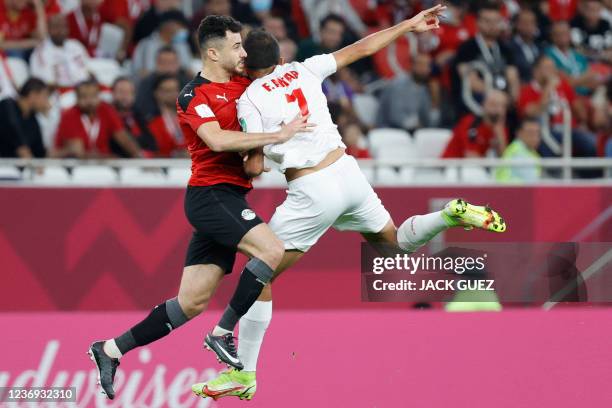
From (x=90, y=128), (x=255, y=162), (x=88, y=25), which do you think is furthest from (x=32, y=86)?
(x=255, y=162)

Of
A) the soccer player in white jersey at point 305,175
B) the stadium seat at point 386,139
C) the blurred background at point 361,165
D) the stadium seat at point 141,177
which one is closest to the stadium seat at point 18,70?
the blurred background at point 361,165

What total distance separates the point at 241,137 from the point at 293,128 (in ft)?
1.01

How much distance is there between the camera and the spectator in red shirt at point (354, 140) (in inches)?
524

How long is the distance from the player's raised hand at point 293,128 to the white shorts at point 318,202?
438 millimetres

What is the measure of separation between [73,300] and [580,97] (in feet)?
20.0

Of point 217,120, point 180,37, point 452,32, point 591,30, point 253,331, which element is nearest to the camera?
point 217,120

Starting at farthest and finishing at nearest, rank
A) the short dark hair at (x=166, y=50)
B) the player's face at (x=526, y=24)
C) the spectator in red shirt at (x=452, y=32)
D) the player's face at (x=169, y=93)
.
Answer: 1. the player's face at (x=526, y=24)
2. the spectator in red shirt at (x=452, y=32)
3. the short dark hair at (x=166, y=50)
4. the player's face at (x=169, y=93)

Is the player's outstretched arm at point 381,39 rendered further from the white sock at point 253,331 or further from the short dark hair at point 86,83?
the short dark hair at point 86,83

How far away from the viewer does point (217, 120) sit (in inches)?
334

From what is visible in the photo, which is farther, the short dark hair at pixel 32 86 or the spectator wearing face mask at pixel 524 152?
the spectator wearing face mask at pixel 524 152

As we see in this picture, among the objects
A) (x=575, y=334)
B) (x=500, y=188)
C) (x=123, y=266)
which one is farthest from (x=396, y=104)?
(x=575, y=334)

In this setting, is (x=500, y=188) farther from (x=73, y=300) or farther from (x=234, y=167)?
(x=234, y=167)

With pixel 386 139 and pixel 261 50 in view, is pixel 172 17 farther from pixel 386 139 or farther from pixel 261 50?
pixel 261 50

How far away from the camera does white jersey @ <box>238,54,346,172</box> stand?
27.8 feet
